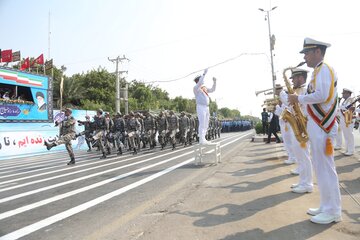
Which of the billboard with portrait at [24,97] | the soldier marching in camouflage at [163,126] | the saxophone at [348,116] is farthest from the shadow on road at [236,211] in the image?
the billboard with portrait at [24,97]

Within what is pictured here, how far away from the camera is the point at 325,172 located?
465cm

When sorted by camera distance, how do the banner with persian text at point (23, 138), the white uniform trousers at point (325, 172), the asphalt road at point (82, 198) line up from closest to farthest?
the white uniform trousers at point (325, 172), the asphalt road at point (82, 198), the banner with persian text at point (23, 138)

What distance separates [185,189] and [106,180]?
2.51 meters

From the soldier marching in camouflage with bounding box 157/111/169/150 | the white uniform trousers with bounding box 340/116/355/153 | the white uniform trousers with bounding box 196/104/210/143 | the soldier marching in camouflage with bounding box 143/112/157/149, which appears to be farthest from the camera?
the soldier marching in camouflage with bounding box 143/112/157/149

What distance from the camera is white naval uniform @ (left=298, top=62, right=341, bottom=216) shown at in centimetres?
456

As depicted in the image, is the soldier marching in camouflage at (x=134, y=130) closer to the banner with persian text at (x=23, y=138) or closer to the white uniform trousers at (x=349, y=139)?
the banner with persian text at (x=23, y=138)

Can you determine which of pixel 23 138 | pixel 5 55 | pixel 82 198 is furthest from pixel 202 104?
pixel 5 55

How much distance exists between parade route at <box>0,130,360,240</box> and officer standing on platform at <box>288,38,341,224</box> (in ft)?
0.72

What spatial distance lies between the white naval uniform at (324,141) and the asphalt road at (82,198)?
2640mm

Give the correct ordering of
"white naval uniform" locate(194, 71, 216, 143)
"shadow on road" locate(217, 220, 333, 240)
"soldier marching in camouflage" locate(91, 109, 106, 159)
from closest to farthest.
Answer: "shadow on road" locate(217, 220, 333, 240)
"white naval uniform" locate(194, 71, 216, 143)
"soldier marching in camouflage" locate(91, 109, 106, 159)

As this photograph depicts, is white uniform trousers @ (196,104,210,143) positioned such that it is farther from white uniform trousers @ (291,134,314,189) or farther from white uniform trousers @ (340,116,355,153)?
white uniform trousers @ (340,116,355,153)

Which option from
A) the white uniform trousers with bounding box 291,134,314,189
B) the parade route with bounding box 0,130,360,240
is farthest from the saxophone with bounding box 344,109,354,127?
the white uniform trousers with bounding box 291,134,314,189

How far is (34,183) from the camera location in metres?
8.98

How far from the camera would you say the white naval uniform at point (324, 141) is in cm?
456
